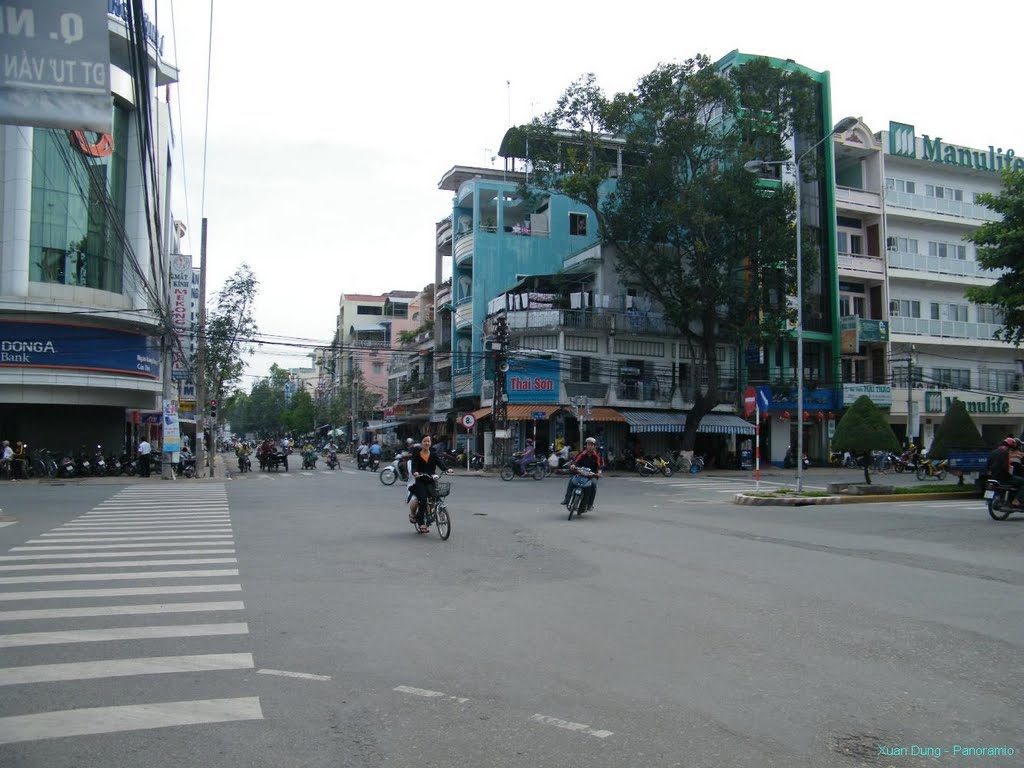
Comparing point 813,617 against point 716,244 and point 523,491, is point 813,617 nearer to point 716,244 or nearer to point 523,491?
point 523,491

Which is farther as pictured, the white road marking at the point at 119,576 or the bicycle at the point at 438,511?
the bicycle at the point at 438,511

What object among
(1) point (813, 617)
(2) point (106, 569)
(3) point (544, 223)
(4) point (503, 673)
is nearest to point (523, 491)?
(2) point (106, 569)

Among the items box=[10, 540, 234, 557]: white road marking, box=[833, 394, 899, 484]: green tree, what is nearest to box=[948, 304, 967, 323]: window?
box=[833, 394, 899, 484]: green tree

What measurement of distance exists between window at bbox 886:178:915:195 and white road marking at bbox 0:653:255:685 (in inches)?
1955

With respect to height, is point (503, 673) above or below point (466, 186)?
below

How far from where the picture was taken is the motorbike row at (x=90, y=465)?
30.7m

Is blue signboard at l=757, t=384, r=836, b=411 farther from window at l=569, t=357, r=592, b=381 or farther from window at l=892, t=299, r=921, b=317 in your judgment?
window at l=569, t=357, r=592, b=381

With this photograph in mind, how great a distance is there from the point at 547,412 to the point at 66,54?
33391mm

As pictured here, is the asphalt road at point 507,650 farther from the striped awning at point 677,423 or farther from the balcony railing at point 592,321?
the balcony railing at point 592,321

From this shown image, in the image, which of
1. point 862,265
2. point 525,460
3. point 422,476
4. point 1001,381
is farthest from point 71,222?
point 1001,381

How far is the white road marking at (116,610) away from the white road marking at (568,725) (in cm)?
402

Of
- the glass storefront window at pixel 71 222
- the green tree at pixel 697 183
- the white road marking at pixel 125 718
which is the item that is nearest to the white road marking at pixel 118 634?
the white road marking at pixel 125 718

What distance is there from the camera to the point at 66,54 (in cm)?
719

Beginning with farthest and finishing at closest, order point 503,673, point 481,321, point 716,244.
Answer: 1. point 481,321
2. point 716,244
3. point 503,673
